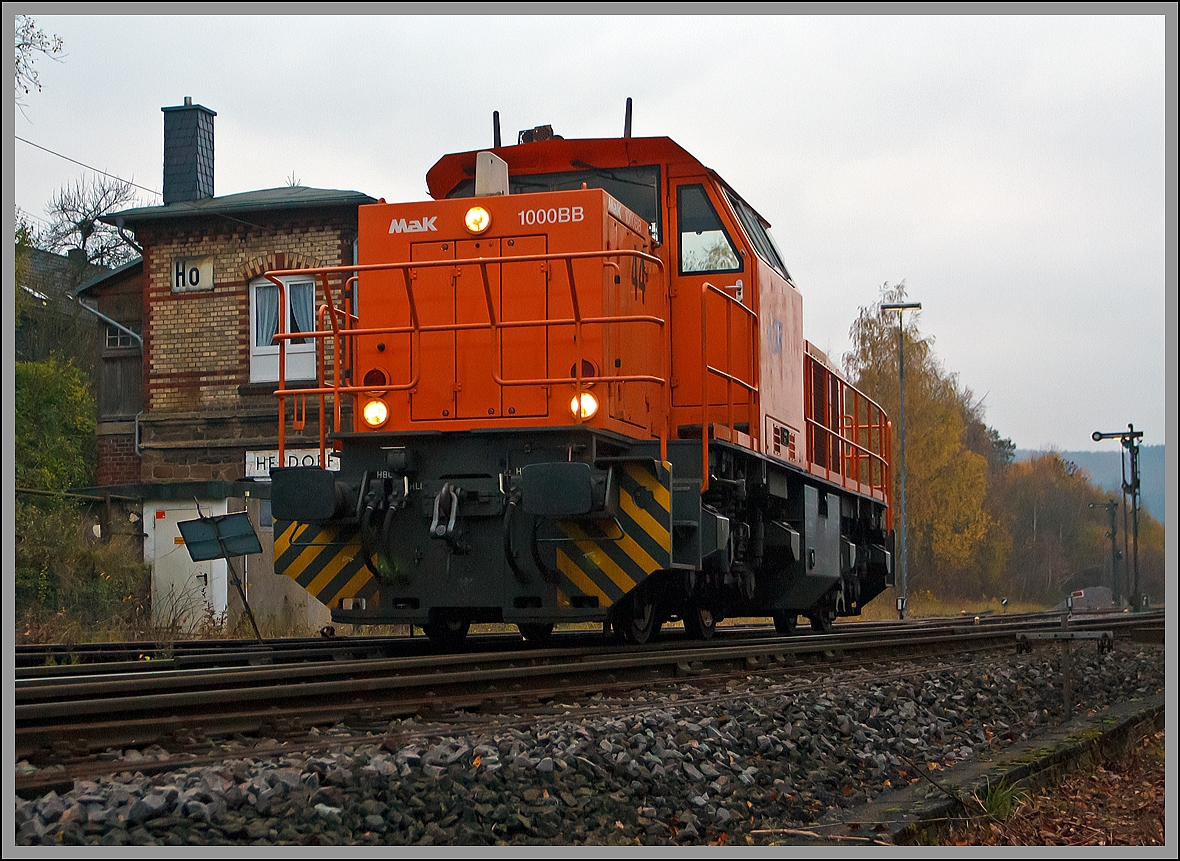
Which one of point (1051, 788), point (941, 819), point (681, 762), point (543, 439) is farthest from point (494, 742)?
point (543, 439)

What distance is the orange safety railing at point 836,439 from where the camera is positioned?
12.3m

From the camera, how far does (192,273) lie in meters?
20.9

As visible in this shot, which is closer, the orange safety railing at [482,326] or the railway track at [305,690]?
the railway track at [305,690]

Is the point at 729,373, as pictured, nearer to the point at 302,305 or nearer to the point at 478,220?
the point at 478,220

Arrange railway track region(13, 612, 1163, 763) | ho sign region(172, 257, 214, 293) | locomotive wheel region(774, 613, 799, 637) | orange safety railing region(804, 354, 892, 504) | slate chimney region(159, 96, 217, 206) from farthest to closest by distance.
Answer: slate chimney region(159, 96, 217, 206) < ho sign region(172, 257, 214, 293) < locomotive wheel region(774, 613, 799, 637) < orange safety railing region(804, 354, 892, 504) < railway track region(13, 612, 1163, 763)

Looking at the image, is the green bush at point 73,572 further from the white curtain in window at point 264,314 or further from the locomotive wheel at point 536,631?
the locomotive wheel at point 536,631

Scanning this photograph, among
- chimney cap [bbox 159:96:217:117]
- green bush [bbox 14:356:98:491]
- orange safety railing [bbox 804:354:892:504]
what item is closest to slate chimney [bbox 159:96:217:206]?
chimney cap [bbox 159:96:217:117]

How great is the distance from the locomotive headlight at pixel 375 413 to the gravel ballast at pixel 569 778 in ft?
9.98

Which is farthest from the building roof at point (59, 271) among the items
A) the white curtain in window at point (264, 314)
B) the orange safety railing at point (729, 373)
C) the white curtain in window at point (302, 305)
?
the orange safety railing at point (729, 373)

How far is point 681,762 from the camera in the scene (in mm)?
4863

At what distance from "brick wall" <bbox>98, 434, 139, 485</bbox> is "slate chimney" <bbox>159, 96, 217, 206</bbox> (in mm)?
4369

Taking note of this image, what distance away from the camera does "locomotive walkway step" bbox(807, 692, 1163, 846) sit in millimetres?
4352

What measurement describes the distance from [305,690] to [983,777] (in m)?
2.99

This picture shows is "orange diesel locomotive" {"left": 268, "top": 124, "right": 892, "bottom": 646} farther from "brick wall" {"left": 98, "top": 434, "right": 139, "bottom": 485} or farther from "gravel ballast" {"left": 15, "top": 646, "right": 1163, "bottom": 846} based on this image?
"brick wall" {"left": 98, "top": 434, "right": 139, "bottom": 485}
